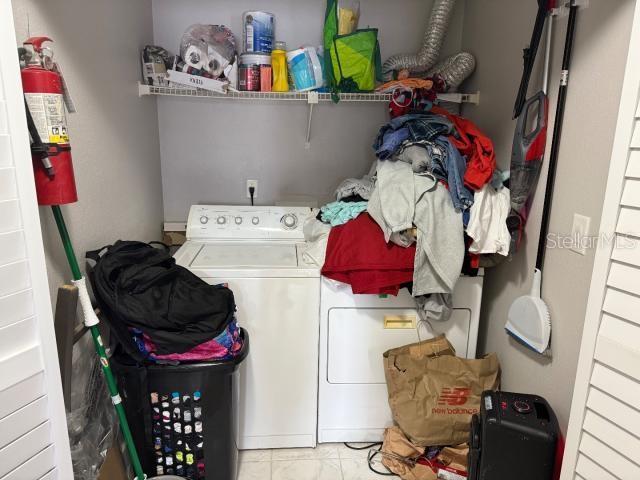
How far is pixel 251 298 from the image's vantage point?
191 centimetres

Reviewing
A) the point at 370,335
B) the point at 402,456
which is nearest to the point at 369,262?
the point at 370,335

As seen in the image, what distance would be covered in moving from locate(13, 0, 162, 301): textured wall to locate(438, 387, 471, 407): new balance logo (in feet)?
4.95

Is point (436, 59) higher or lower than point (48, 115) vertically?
higher

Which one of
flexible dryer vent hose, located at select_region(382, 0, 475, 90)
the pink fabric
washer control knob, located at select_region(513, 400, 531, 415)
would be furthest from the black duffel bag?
flexible dryer vent hose, located at select_region(382, 0, 475, 90)

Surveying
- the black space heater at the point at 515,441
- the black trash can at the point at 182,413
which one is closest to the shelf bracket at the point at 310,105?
the black trash can at the point at 182,413

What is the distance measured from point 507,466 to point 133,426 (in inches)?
52.1

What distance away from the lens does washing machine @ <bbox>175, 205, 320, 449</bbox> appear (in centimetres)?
190

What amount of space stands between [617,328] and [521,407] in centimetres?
65

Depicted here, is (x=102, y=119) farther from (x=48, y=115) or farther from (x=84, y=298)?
(x=84, y=298)

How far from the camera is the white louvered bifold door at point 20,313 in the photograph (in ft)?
3.21

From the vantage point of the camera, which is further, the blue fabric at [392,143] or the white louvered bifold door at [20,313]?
the blue fabric at [392,143]

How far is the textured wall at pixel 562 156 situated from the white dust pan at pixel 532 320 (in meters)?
0.03

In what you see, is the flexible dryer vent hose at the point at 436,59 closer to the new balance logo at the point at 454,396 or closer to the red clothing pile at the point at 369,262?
the red clothing pile at the point at 369,262

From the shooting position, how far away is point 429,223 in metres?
1.78
